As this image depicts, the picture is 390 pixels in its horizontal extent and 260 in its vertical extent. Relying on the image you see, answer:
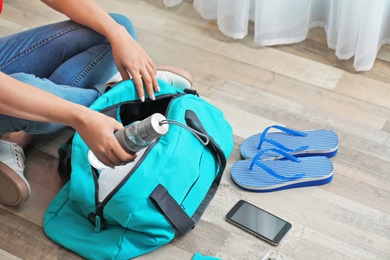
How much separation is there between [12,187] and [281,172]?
680 mm

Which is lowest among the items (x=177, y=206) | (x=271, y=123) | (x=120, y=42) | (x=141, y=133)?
(x=271, y=123)

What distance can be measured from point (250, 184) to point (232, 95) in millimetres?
410

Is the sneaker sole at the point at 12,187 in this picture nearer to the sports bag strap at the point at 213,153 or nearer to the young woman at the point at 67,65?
the young woman at the point at 67,65

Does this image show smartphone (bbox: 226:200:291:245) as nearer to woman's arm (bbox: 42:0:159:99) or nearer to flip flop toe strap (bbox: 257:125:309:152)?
flip flop toe strap (bbox: 257:125:309:152)

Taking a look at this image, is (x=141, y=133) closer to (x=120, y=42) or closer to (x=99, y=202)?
(x=99, y=202)

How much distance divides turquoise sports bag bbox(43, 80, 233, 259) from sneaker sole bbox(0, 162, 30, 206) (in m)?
0.07

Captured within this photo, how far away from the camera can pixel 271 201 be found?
5.43 ft

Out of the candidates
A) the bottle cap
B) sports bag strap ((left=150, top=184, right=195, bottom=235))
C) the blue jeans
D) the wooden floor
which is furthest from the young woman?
the bottle cap

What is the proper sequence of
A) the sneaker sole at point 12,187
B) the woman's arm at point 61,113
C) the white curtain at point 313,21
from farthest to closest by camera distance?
the white curtain at point 313,21
the sneaker sole at point 12,187
the woman's arm at point 61,113

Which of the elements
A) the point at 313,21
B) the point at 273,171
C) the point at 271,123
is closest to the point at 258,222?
the point at 273,171

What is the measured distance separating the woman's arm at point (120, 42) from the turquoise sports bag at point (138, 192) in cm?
4

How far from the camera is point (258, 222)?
5.24 ft

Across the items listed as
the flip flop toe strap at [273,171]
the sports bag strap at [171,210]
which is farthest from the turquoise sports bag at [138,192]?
the flip flop toe strap at [273,171]

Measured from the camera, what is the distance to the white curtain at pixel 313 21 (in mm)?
2010
